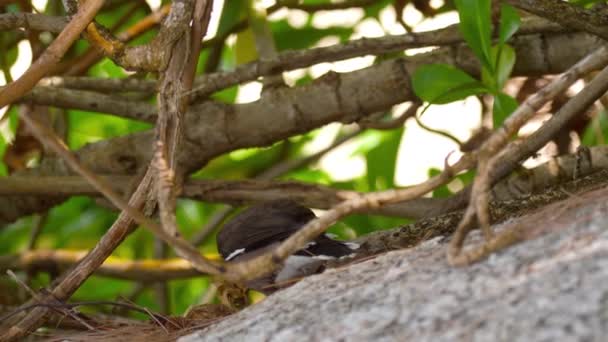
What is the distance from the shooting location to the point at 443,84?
1554mm

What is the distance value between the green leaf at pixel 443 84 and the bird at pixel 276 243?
10.2 inches

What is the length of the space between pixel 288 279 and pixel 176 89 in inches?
10.7

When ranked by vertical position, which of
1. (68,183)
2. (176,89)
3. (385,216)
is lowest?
(385,216)

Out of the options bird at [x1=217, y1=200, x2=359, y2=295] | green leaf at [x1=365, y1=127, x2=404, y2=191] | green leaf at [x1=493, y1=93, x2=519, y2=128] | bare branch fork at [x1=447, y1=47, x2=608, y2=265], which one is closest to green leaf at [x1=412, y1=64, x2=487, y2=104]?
green leaf at [x1=493, y1=93, x2=519, y2=128]

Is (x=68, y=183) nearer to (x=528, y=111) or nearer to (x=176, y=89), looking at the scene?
(x=176, y=89)

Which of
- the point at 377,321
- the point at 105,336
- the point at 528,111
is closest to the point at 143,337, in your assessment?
the point at 105,336

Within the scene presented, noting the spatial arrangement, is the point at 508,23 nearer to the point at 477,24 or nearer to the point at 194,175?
the point at 477,24

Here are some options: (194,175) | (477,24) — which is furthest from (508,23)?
(194,175)

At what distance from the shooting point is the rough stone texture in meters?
0.90

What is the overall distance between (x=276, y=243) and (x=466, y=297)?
1.41 feet

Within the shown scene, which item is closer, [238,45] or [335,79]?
[335,79]

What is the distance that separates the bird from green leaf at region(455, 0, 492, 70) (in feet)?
1.07

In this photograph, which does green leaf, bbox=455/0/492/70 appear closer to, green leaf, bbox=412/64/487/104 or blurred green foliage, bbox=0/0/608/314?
green leaf, bbox=412/64/487/104

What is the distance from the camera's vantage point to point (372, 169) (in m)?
2.10
